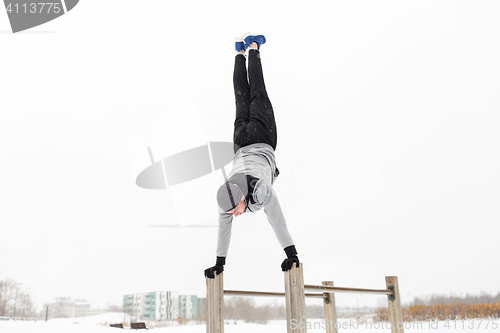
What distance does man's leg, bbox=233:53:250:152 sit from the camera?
2669mm

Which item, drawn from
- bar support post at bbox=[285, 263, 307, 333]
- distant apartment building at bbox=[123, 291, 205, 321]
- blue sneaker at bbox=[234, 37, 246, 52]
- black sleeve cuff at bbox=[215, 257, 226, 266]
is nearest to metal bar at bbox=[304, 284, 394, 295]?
bar support post at bbox=[285, 263, 307, 333]

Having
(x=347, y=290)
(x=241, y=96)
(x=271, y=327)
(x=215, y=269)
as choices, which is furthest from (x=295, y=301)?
(x=271, y=327)

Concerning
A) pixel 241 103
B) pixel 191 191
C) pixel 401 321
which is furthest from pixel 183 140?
pixel 401 321

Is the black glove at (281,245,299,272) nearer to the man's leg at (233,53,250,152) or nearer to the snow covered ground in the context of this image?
the man's leg at (233,53,250,152)

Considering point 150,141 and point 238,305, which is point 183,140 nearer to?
point 150,141

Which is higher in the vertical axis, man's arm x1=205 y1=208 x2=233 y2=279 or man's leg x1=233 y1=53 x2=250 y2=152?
man's leg x1=233 y1=53 x2=250 y2=152

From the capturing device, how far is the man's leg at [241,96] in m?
2.67

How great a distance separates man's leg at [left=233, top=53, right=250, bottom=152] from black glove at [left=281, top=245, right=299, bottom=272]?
902 millimetres

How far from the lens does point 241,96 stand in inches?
108

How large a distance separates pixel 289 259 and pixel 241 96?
1.34m

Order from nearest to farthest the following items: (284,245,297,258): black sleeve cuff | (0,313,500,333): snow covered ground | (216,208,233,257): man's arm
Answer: (284,245,297,258): black sleeve cuff
(216,208,233,257): man's arm
(0,313,500,333): snow covered ground

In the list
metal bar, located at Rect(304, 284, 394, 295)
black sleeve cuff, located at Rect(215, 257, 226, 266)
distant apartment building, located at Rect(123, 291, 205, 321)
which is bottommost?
distant apartment building, located at Rect(123, 291, 205, 321)

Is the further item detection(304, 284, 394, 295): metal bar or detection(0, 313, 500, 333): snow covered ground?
detection(0, 313, 500, 333): snow covered ground

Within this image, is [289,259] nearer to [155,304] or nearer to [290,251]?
[290,251]
